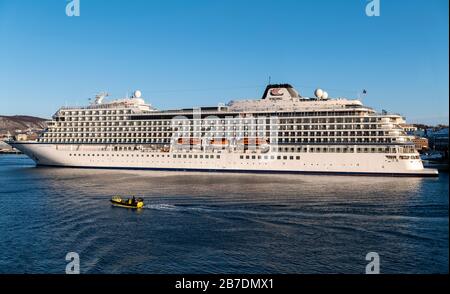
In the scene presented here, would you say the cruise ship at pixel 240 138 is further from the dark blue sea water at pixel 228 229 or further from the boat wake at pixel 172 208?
the boat wake at pixel 172 208

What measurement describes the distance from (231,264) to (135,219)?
36.7 ft

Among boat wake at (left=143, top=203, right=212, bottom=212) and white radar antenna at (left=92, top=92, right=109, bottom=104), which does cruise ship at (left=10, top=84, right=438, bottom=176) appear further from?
boat wake at (left=143, top=203, right=212, bottom=212)

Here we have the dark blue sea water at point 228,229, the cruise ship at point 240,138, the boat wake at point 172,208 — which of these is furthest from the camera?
the cruise ship at point 240,138

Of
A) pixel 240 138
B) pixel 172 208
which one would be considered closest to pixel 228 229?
pixel 172 208

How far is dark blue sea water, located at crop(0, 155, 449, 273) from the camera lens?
62.9ft

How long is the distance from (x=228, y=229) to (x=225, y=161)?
33.8 meters

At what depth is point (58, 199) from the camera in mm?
34688

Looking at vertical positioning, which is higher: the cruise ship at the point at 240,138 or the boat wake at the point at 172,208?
the cruise ship at the point at 240,138

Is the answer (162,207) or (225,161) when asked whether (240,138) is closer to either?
(225,161)

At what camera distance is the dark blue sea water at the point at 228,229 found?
62.9 ft

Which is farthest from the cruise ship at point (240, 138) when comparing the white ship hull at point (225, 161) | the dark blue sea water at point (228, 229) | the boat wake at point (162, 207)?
the boat wake at point (162, 207)

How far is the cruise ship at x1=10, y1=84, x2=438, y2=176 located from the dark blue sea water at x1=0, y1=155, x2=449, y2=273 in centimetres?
1292

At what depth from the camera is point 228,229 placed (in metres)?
24.9

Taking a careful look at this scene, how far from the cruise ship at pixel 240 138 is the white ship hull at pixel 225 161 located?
125mm
